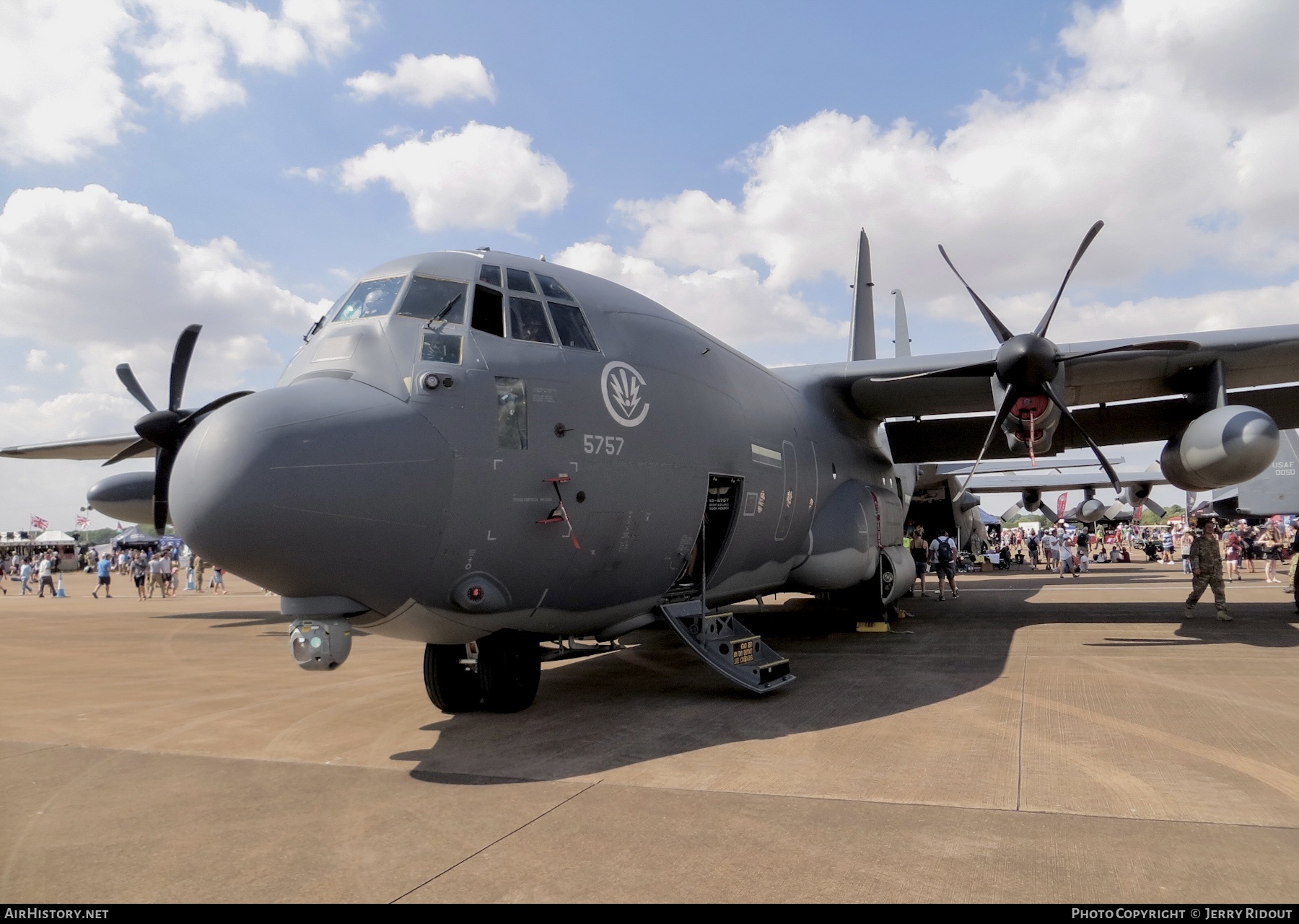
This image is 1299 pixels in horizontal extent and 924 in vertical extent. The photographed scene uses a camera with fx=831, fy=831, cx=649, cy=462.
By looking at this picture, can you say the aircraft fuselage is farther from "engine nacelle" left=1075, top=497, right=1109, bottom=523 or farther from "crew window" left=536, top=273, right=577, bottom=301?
"engine nacelle" left=1075, top=497, right=1109, bottom=523

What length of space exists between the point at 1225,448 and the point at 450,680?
9974 millimetres

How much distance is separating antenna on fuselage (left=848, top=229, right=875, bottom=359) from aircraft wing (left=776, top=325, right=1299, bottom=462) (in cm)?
345

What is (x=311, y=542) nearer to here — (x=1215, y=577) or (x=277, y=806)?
(x=277, y=806)

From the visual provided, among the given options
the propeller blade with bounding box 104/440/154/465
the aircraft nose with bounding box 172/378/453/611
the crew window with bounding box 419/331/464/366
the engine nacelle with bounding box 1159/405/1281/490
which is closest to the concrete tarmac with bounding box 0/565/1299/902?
the aircraft nose with bounding box 172/378/453/611

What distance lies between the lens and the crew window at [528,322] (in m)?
6.89

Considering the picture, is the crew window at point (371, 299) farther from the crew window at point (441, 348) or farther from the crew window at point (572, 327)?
the crew window at point (572, 327)

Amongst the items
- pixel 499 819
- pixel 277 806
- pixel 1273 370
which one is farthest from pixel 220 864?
pixel 1273 370

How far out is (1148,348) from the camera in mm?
11164

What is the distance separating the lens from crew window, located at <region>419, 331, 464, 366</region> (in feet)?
20.6

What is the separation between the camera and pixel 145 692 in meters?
9.87

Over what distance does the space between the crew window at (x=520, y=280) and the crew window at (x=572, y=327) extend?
9.0 inches

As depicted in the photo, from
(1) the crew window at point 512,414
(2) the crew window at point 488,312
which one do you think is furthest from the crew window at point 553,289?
(1) the crew window at point 512,414

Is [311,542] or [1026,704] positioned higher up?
[311,542]

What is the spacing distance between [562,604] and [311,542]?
2.34 meters
